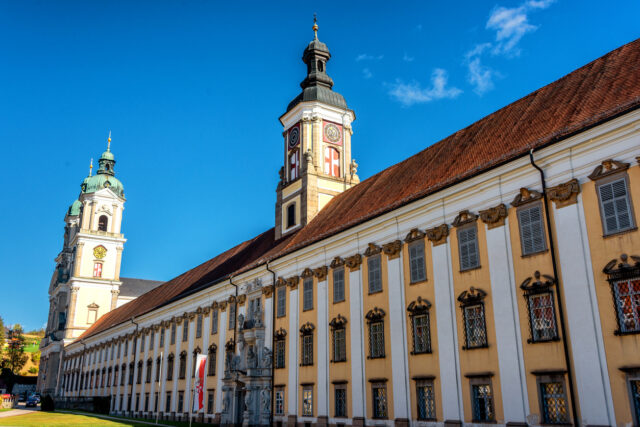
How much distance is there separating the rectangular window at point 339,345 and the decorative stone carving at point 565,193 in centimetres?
1268

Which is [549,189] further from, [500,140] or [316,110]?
[316,110]

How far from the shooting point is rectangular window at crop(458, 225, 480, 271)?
2294 centimetres

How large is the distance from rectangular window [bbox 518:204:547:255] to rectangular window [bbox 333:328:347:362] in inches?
434

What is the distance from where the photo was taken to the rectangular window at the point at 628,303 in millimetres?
17375

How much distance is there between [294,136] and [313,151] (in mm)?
2787

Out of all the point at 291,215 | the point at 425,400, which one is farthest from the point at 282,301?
the point at 425,400

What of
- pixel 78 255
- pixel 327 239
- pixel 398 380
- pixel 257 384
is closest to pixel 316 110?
pixel 327 239

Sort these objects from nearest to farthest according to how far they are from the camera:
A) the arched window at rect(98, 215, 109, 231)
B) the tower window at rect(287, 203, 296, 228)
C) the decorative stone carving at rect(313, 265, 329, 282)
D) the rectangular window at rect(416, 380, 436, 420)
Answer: the rectangular window at rect(416, 380, 436, 420) → the decorative stone carving at rect(313, 265, 329, 282) → the tower window at rect(287, 203, 296, 228) → the arched window at rect(98, 215, 109, 231)

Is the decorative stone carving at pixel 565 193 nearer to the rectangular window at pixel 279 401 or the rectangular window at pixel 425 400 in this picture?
the rectangular window at pixel 425 400

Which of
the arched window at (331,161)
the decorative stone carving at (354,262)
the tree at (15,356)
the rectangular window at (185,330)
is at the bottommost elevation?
the rectangular window at (185,330)

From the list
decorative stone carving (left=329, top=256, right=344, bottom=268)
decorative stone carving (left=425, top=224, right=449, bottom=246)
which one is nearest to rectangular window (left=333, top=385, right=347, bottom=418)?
decorative stone carving (left=329, top=256, right=344, bottom=268)

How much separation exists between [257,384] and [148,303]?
31.5 metres

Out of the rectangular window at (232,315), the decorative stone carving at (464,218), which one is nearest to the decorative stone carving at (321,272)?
the decorative stone carving at (464,218)

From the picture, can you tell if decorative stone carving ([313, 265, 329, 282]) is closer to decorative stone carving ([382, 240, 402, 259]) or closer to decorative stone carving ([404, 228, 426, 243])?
decorative stone carving ([382, 240, 402, 259])
